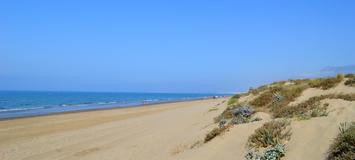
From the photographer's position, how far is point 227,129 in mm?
10430

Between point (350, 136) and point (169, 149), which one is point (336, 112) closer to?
point (350, 136)

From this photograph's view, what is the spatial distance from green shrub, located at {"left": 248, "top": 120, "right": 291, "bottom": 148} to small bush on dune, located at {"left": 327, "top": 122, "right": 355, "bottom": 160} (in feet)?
4.11

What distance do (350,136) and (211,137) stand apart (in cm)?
403

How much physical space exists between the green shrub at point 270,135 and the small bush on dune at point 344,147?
4.11 feet

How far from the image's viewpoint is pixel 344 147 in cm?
703

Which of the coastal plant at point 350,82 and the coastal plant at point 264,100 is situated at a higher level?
the coastal plant at point 350,82

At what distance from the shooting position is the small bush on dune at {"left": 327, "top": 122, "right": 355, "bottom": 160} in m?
6.78

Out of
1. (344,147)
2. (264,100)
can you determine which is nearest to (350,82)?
(264,100)

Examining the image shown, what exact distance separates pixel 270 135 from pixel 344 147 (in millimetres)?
1854

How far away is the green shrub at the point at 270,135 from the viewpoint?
8.63m

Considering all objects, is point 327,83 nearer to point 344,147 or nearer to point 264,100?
point 264,100

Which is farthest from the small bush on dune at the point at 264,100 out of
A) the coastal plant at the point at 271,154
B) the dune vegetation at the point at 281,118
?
the coastal plant at the point at 271,154

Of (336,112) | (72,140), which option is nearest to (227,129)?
(336,112)

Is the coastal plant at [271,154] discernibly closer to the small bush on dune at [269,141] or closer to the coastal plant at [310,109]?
the small bush on dune at [269,141]
